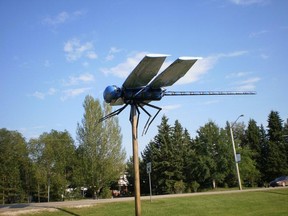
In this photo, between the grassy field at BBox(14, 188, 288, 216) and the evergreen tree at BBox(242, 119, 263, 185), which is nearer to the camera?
the grassy field at BBox(14, 188, 288, 216)

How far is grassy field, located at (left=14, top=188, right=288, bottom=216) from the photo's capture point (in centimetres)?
2017

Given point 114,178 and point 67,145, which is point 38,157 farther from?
point 114,178

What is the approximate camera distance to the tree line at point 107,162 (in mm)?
46656

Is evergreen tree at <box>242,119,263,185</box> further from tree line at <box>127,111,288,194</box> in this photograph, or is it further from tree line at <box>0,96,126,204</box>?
tree line at <box>0,96,126,204</box>

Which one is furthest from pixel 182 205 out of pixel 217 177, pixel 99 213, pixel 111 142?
pixel 217 177

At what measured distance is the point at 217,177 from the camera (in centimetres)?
5494

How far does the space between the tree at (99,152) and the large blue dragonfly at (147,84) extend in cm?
3450

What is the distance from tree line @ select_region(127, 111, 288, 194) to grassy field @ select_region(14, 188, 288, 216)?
95.3 ft

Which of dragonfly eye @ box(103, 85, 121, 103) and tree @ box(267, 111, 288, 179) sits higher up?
tree @ box(267, 111, 288, 179)

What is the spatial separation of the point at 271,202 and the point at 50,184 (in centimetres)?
3827

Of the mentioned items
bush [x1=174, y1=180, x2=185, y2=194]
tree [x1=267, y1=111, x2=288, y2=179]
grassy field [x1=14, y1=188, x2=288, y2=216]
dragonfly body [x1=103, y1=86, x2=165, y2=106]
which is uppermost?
tree [x1=267, y1=111, x2=288, y2=179]

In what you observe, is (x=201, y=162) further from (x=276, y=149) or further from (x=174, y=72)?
(x=174, y=72)

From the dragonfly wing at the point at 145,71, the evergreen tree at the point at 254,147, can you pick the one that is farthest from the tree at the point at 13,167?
the dragonfly wing at the point at 145,71

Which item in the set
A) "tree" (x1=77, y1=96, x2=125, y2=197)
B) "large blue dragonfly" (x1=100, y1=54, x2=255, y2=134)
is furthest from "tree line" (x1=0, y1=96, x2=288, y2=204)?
"large blue dragonfly" (x1=100, y1=54, x2=255, y2=134)
